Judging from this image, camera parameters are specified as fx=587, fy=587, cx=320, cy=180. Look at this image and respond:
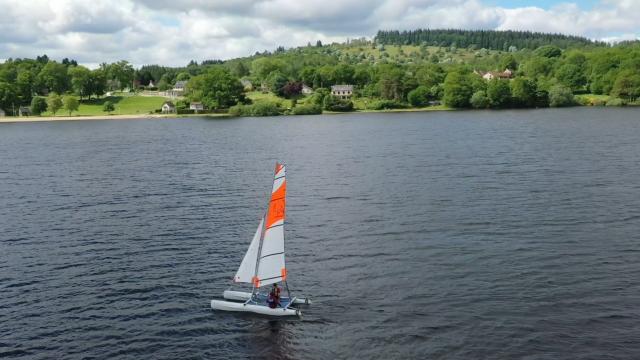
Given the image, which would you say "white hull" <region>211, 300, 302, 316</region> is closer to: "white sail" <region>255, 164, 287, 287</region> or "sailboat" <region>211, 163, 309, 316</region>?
"sailboat" <region>211, 163, 309, 316</region>

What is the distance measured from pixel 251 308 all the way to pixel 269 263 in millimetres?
3862

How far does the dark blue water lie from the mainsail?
11.0 ft

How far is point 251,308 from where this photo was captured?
47.3 metres

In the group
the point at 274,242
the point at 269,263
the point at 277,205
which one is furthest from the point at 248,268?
the point at 277,205

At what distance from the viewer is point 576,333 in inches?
1673

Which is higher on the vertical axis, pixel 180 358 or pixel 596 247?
pixel 596 247

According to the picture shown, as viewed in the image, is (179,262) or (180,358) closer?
(180,358)

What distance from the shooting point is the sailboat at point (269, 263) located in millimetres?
46938

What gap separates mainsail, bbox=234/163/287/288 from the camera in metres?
47.0

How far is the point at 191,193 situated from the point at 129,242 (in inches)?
1074

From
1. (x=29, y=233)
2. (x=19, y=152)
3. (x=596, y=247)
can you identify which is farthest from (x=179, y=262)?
(x=19, y=152)

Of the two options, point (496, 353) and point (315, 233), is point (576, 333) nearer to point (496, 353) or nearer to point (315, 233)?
point (496, 353)

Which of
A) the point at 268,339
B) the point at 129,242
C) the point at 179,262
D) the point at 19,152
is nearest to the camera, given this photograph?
the point at 268,339

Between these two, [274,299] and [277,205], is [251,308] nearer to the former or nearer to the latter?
[274,299]
